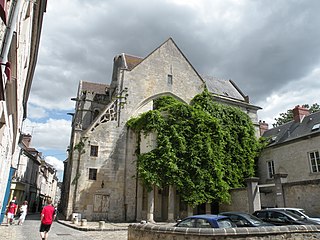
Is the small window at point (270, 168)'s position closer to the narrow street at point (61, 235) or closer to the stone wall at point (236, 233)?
the narrow street at point (61, 235)

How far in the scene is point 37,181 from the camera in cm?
4034

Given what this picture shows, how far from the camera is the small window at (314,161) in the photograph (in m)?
18.9

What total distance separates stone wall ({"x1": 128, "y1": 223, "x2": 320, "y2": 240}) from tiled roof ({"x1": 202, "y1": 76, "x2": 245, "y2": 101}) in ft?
74.1

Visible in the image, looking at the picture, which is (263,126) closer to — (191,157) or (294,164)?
(294,164)

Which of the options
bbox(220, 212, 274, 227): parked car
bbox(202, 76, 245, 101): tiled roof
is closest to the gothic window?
bbox(220, 212, 274, 227): parked car

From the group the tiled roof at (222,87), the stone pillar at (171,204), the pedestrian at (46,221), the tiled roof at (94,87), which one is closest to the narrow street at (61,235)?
the pedestrian at (46,221)

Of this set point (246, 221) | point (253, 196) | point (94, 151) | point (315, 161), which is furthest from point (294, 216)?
point (94, 151)

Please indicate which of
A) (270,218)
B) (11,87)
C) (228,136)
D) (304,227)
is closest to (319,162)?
(228,136)

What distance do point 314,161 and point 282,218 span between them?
1102 cm

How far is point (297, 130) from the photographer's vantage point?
73.2ft

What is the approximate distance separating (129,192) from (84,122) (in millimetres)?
11486

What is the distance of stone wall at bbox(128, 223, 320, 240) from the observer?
6.70 metres

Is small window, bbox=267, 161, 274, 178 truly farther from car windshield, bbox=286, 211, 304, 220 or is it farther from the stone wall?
the stone wall

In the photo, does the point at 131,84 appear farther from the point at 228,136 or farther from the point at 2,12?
the point at 2,12
